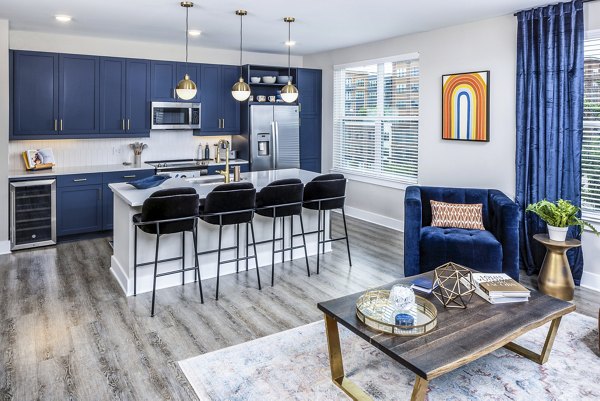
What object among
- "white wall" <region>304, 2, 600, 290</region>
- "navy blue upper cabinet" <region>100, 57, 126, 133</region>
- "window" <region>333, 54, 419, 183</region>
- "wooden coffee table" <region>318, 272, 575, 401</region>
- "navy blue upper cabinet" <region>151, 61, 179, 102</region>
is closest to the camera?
"wooden coffee table" <region>318, 272, 575, 401</region>

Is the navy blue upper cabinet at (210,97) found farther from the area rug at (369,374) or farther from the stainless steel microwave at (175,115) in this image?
the area rug at (369,374)

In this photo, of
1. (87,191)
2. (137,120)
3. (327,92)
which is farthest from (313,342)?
(327,92)

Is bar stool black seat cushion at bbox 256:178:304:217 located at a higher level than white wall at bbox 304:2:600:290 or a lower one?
A: lower

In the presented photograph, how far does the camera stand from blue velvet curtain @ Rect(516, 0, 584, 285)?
4203 mm

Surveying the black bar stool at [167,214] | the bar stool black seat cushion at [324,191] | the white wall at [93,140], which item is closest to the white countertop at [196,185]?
the black bar stool at [167,214]

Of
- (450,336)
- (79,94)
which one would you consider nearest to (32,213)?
(79,94)

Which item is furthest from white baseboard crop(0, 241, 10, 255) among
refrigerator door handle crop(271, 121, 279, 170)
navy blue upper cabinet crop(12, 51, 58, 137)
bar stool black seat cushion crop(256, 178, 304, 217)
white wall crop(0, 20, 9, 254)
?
refrigerator door handle crop(271, 121, 279, 170)

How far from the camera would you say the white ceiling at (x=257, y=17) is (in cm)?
439

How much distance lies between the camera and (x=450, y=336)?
233 centimetres

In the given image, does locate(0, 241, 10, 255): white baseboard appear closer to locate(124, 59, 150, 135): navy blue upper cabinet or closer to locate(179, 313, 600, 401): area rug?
locate(124, 59, 150, 135): navy blue upper cabinet

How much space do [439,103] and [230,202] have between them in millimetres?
3125

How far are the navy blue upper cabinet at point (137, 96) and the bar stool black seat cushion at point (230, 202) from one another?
9.44ft

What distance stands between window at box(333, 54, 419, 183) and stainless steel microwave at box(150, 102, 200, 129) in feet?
7.58

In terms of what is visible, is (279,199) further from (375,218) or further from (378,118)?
(378,118)
